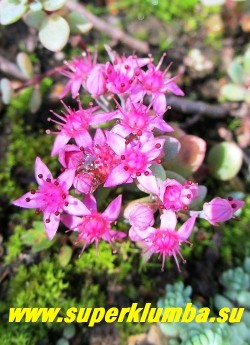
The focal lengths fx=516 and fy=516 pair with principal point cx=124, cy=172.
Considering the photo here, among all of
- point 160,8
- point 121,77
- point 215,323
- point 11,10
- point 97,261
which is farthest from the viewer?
point 160,8

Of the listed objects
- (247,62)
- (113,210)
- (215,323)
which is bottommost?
(215,323)

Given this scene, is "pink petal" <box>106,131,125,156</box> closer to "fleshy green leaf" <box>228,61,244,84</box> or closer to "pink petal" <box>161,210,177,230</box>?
"pink petal" <box>161,210,177,230</box>

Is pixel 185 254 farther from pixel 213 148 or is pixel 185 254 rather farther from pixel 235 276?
pixel 213 148

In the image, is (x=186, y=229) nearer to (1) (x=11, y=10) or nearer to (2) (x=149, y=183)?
(2) (x=149, y=183)

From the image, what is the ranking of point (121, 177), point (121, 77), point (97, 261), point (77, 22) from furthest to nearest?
point (77, 22), point (97, 261), point (121, 77), point (121, 177)

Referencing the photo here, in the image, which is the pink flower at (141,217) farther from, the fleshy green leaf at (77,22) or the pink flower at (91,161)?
the fleshy green leaf at (77,22)

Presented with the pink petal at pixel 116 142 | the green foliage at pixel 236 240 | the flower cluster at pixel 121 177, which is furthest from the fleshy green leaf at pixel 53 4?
the green foliage at pixel 236 240

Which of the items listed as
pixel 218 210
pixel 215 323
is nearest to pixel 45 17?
pixel 218 210
